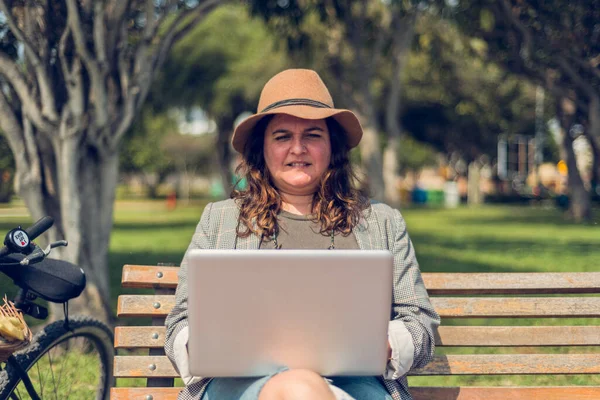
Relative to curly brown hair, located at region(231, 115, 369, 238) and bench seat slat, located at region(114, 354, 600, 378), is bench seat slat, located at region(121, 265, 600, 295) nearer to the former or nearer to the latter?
bench seat slat, located at region(114, 354, 600, 378)

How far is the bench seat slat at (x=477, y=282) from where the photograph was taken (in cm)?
340

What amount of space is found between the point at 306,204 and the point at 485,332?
0.87 metres

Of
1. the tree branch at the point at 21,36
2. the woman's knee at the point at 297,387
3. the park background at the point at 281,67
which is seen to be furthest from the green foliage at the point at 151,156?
the woman's knee at the point at 297,387

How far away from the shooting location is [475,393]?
3.33 meters

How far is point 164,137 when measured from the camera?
199 feet

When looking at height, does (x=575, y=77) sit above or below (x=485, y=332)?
above

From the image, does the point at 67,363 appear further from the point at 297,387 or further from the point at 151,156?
the point at 151,156

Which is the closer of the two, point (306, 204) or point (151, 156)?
point (306, 204)

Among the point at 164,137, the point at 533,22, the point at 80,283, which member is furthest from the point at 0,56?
the point at 164,137

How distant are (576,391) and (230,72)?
2626cm

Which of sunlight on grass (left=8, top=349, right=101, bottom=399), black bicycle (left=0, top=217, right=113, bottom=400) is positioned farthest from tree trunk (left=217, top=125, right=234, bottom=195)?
black bicycle (left=0, top=217, right=113, bottom=400)

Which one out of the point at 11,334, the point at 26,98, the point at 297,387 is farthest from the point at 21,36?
the point at 297,387

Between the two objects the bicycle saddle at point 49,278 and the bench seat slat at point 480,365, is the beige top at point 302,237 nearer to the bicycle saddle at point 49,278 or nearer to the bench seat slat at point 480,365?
the bench seat slat at point 480,365

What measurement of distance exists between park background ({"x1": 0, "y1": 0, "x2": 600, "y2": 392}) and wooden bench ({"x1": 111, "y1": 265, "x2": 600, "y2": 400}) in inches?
28.7
